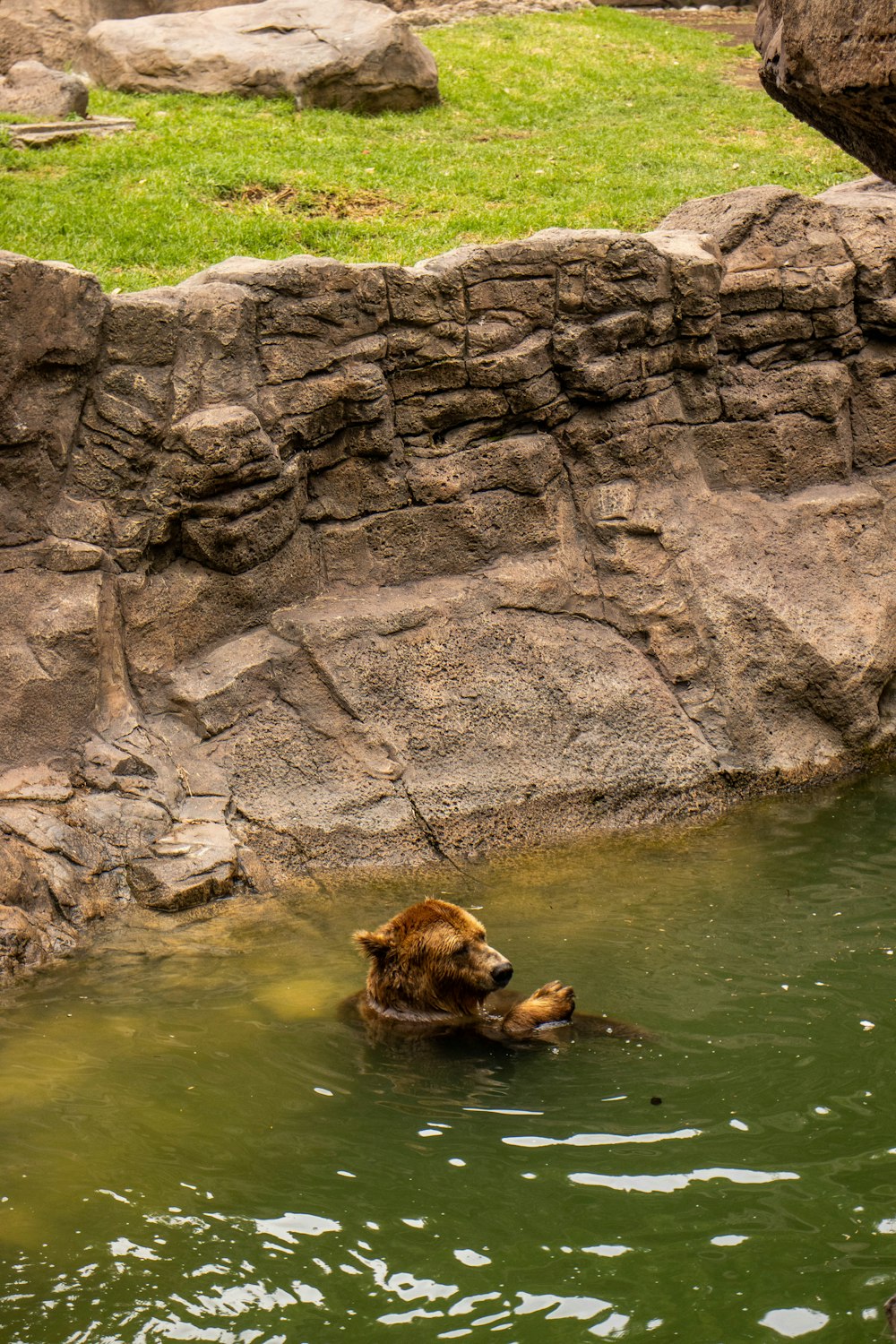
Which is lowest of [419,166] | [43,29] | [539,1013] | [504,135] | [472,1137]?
[472,1137]

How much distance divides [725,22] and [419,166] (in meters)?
13.4

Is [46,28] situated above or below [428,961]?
above

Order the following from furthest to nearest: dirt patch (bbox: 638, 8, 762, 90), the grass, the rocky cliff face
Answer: dirt patch (bbox: 638, 8, 762, 90)
the grass
the rocky cliff face

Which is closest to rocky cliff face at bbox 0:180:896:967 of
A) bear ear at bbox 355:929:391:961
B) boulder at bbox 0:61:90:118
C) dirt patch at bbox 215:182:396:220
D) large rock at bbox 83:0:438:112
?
bear ear at bbox 355:929:391:961

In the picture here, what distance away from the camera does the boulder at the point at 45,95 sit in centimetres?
1747

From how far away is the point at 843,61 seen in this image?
352cm

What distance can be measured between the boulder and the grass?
42 centimetres

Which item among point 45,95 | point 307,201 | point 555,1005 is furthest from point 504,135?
point 555,1005

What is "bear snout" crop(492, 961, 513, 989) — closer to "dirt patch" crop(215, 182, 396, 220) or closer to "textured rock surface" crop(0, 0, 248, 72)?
"dirt patch" crop(215, 182, 396, 220)

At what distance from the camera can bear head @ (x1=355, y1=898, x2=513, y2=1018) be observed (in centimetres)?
642

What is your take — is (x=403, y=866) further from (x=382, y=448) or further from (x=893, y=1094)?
(x=893, y=1094)

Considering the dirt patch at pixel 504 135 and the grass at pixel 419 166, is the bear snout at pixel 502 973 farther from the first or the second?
the dirt patch at pixel 504 135

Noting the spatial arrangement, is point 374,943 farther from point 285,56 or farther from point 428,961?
point 285,56

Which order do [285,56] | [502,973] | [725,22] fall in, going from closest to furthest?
[502,973], [285,56], [725,22]
